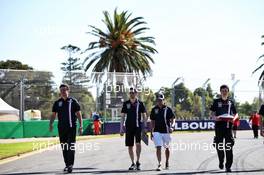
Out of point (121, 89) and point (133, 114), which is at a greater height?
point (121, 89)

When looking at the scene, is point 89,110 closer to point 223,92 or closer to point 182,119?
point 182,119

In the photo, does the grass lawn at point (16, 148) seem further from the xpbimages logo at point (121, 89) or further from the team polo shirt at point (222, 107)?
the xpbimages logo at point (121, 89)

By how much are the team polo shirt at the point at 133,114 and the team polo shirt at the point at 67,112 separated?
121cm

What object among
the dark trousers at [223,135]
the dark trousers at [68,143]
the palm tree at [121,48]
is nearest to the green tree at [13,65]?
the palm tree at [121,48]

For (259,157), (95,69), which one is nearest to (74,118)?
(259,157)

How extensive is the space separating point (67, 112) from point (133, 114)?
5.02ft

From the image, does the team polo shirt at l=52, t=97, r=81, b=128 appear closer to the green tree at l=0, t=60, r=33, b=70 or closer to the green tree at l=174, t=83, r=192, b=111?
the green tree at l=174, t=83, r=192, b=111

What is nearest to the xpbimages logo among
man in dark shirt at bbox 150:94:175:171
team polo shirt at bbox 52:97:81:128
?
man in dark shirt at bbox 150:94:175:171

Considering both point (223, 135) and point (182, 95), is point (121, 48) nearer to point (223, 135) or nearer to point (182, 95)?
point (182, 95)

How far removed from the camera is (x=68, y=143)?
12250mm

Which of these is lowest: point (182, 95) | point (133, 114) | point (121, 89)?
point (133, 114)

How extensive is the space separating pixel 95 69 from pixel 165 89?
11697 mm

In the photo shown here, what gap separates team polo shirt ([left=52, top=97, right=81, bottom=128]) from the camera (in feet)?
40.6

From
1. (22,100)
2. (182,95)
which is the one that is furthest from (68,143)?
(182,95)
